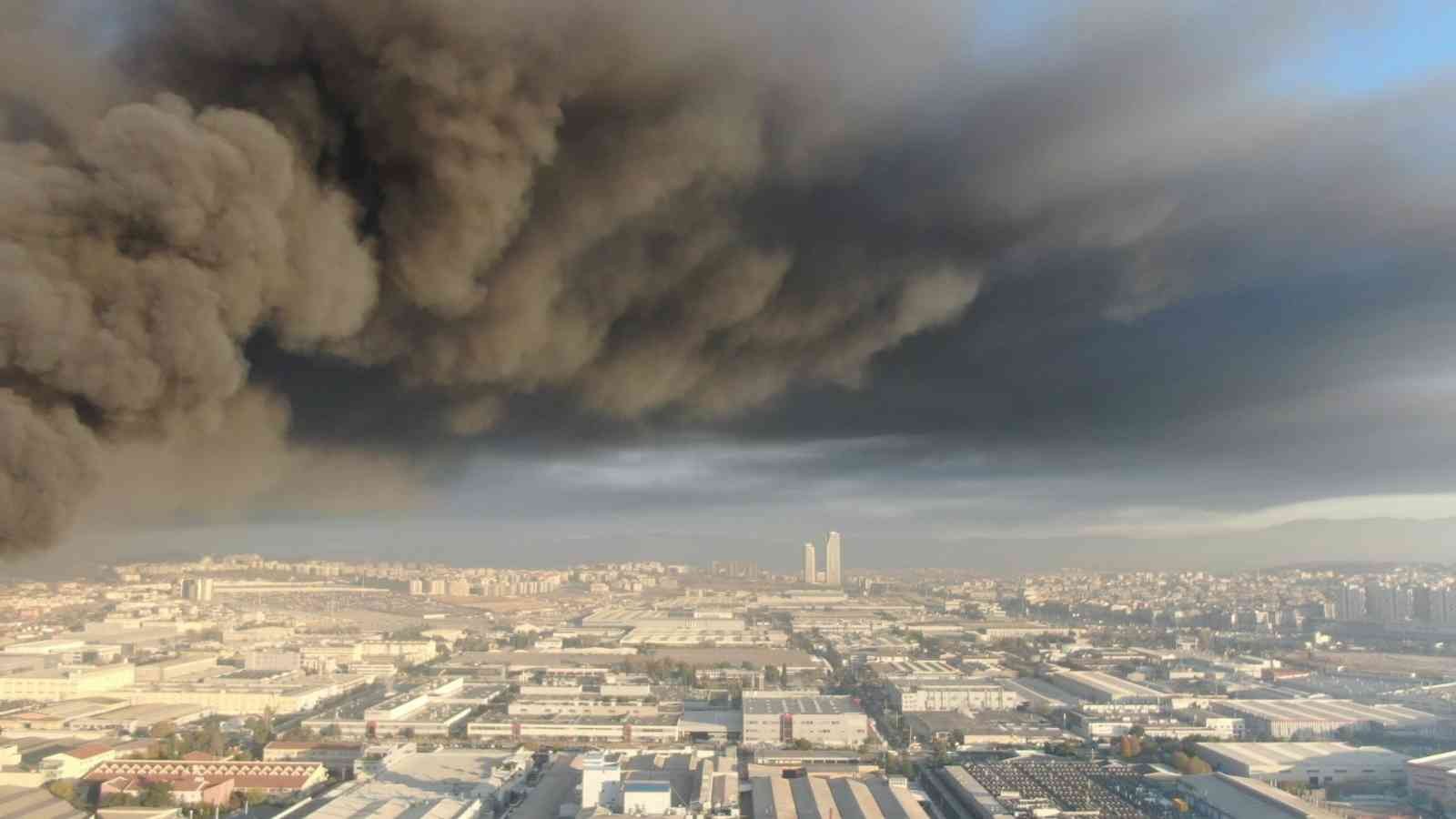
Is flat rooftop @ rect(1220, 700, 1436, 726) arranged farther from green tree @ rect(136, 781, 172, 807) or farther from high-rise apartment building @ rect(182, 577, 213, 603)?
high-rise apartment building @ rect(182, 577, 213, 603)

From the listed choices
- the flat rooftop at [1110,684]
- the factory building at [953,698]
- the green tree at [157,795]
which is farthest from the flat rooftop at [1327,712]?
the green tree at [157,795]

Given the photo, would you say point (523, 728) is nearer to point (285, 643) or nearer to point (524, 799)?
point (524, 799)

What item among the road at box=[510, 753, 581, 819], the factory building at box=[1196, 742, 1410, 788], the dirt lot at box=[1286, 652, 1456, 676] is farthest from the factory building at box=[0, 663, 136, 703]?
the dirt lot at box=[1286, 652, 1456, 676]

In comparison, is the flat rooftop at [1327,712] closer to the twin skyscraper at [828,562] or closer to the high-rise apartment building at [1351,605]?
the high-rise apartment building at [1351,605]

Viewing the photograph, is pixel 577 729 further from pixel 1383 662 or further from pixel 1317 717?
pixel 1383 662

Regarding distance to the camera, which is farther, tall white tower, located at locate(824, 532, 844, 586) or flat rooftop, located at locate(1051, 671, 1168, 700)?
tall white tower, located at locate(824, 532, 844, 586)

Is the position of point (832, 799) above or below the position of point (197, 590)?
below

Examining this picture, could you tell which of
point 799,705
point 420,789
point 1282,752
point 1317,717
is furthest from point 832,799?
point 1317,717
